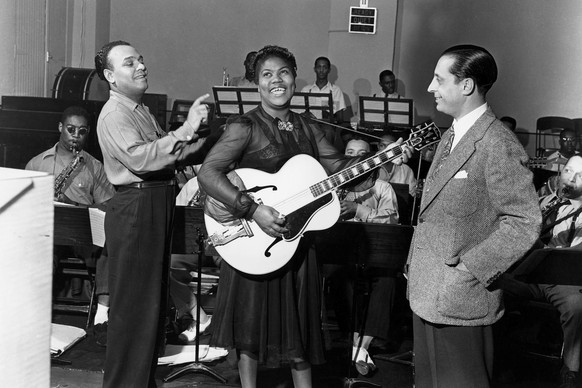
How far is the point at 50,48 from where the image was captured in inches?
448

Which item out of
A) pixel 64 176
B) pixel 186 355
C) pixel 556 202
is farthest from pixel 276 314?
pixel 64 176

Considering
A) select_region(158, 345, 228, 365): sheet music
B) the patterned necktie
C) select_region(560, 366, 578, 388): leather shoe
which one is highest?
the patterned necktie

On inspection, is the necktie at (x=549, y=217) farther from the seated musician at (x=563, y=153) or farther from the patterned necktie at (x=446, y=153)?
the patterned necktie at (x=446, y=153)

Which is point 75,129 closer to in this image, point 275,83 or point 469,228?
point 275,83

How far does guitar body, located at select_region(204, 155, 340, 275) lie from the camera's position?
3.53 metres

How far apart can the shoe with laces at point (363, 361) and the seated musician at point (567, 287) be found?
3.37 feet

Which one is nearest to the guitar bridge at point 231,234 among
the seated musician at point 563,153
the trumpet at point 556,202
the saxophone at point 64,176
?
the trumpet at point 556,202

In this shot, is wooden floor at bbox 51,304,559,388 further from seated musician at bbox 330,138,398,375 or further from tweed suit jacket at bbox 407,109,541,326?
tweed suit jacket at bbox 407,109,541,326

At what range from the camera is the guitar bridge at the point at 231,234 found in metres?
3.59

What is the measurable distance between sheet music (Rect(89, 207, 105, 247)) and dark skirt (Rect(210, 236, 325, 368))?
1128 mm

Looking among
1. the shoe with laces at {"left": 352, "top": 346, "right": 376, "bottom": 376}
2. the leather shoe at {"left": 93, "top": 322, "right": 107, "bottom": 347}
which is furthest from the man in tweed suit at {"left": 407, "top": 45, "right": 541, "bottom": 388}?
the leather shoe at {"left": 93, "top": 322, "right": 107, "bottom": 347}

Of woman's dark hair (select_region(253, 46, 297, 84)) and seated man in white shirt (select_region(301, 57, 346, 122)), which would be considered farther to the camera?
seated man in white shirt (select_region(301, 57, 346, 122))

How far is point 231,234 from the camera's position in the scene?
11.9 ft

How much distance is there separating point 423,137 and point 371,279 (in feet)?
6.87
